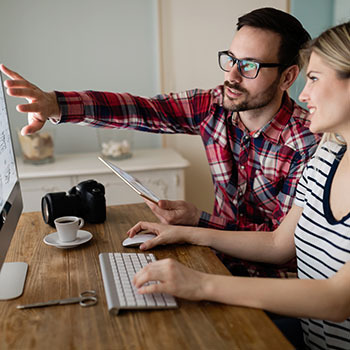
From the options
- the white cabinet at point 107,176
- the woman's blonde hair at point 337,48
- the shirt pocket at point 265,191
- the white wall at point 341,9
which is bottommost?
the white cabinet at point 107,176

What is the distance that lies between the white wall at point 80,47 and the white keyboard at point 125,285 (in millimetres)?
2029

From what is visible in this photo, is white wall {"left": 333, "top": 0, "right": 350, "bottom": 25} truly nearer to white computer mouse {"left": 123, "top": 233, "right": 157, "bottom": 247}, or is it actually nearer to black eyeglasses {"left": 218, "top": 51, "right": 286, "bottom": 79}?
black eyeglasses {"left": 218, "top": 51, "right": 286, "bottom": 79}

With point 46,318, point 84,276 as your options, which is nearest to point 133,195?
point 84,276

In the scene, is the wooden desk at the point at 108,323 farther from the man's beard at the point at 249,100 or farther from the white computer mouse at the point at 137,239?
the man's beard at the point at 249,100

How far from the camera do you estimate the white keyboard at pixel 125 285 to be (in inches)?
38.4

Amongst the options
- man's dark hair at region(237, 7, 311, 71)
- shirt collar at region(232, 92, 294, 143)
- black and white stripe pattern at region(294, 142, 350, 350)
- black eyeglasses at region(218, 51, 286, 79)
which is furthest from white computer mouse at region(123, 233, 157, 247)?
man's dark hair at region(237, 7, 311, 71)

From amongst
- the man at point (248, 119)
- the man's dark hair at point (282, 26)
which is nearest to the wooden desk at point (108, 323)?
the man at point (248, 119)

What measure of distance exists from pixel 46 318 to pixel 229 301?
1.23 ft

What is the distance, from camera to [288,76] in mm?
1759

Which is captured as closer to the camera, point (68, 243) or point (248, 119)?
point (68, 243)

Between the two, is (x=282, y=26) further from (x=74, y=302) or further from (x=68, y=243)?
(x=74, y=302)

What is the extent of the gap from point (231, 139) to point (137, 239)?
61 centimetres

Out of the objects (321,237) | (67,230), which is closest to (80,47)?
(67,230)

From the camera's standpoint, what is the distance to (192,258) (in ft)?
4.13
